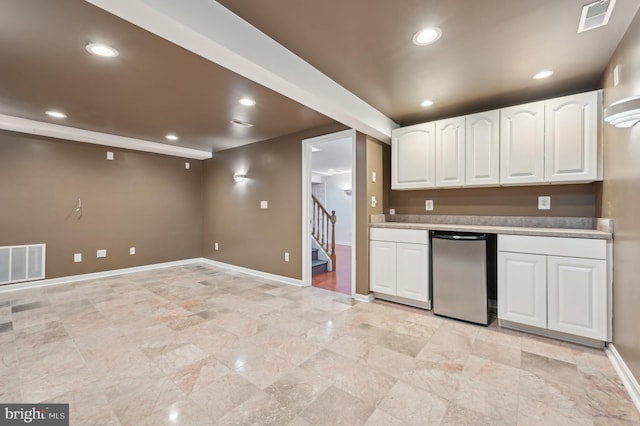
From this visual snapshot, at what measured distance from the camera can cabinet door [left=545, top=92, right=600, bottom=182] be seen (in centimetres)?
236

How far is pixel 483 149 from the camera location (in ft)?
9.58

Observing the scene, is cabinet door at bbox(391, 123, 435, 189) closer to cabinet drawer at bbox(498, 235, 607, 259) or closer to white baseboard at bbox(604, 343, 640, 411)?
cabinet drawer at bbox(498, 235, 607, 259)

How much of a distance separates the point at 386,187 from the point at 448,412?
279 centimetres

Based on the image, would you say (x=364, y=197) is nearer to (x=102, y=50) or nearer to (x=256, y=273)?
(x=256, y=273)

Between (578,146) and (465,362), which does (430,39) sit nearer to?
(578,146)

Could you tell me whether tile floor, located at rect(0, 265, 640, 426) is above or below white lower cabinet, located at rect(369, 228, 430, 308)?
below

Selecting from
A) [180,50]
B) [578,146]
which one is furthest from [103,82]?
[578,146]

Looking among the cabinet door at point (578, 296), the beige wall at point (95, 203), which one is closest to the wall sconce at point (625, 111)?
the cabinet door at point (578, 296)

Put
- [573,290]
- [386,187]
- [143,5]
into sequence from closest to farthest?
[143,5], [573,290], [386,187]

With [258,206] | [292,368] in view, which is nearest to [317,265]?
[258,206]

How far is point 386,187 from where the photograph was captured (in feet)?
12.8

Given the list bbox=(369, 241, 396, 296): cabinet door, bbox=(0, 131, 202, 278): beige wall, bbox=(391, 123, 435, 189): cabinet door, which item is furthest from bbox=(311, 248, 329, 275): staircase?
bbox=(0, 131, 202, 278): beige wall

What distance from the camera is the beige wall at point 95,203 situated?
389cm

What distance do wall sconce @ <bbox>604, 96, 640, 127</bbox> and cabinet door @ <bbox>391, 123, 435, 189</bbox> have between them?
172 cm
